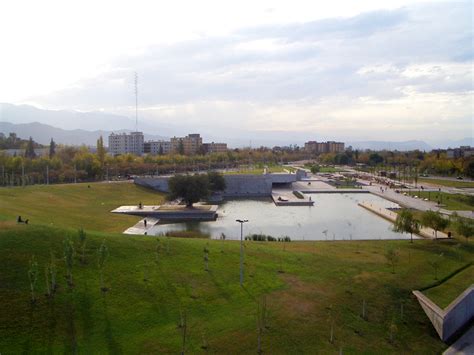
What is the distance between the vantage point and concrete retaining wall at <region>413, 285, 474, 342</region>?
16984 millimetres

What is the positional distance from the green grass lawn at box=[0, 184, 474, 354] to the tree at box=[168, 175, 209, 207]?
23.8 m

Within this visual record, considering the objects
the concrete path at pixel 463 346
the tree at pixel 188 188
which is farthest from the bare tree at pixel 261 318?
the tree at pixel 188 188

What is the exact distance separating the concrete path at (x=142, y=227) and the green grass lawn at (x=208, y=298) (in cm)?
1288

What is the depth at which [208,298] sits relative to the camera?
17.2 m

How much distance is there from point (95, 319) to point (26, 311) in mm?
2349

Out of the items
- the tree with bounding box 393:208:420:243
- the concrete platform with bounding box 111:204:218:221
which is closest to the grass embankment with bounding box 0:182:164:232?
the concrete platform with bounding box 111:204:218:221

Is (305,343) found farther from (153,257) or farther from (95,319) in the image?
(153,257)

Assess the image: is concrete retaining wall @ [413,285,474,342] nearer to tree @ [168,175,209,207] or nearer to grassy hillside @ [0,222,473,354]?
grassy hillside @ [0,222,473,354]

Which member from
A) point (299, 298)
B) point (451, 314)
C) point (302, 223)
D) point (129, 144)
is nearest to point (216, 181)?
point (302, 223)

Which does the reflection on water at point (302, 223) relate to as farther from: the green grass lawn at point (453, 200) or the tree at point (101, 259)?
the tree at point (101, 259)

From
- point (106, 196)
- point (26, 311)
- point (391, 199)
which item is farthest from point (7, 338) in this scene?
point (391, 199)

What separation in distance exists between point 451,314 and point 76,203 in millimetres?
39767

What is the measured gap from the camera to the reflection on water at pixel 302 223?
36.5m

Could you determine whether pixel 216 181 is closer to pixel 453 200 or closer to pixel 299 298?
pixel 453 200
